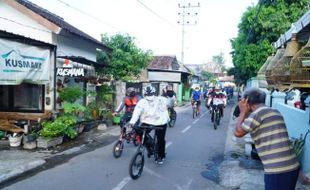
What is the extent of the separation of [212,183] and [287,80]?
3.28 metres

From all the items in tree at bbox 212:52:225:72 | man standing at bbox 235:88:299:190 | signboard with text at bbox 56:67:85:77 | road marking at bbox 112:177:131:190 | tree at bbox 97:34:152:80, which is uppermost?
tree at bbox 212:52:225:72

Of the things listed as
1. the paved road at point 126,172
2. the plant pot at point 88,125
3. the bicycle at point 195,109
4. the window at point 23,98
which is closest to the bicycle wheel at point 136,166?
the paved road at point 126,172

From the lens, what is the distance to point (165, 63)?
35.4 meters

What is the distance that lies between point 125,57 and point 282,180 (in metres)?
18.8

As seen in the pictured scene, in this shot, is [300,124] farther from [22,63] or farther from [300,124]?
[22,63]

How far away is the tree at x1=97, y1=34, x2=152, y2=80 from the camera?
2191 centimetres

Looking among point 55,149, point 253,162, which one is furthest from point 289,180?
point 55,149

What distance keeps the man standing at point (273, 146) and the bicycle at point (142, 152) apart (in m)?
3.21

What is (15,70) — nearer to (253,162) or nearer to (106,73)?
(253,162)

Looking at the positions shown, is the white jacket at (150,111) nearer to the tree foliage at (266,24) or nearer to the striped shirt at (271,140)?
the striped shirt at (271,140)

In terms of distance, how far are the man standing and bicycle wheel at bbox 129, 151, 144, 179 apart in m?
3.16

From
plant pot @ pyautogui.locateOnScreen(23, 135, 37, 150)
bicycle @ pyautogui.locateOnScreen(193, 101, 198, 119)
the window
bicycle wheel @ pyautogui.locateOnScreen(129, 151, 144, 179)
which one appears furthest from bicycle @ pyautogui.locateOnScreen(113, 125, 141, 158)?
bicycle @ pyautogui.locateOnScreen(193, 101, 198, 119)

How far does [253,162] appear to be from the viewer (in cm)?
828

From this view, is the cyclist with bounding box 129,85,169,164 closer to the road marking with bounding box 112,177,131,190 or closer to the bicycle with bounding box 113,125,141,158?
the road marking with bounding box 112,177,131,190
